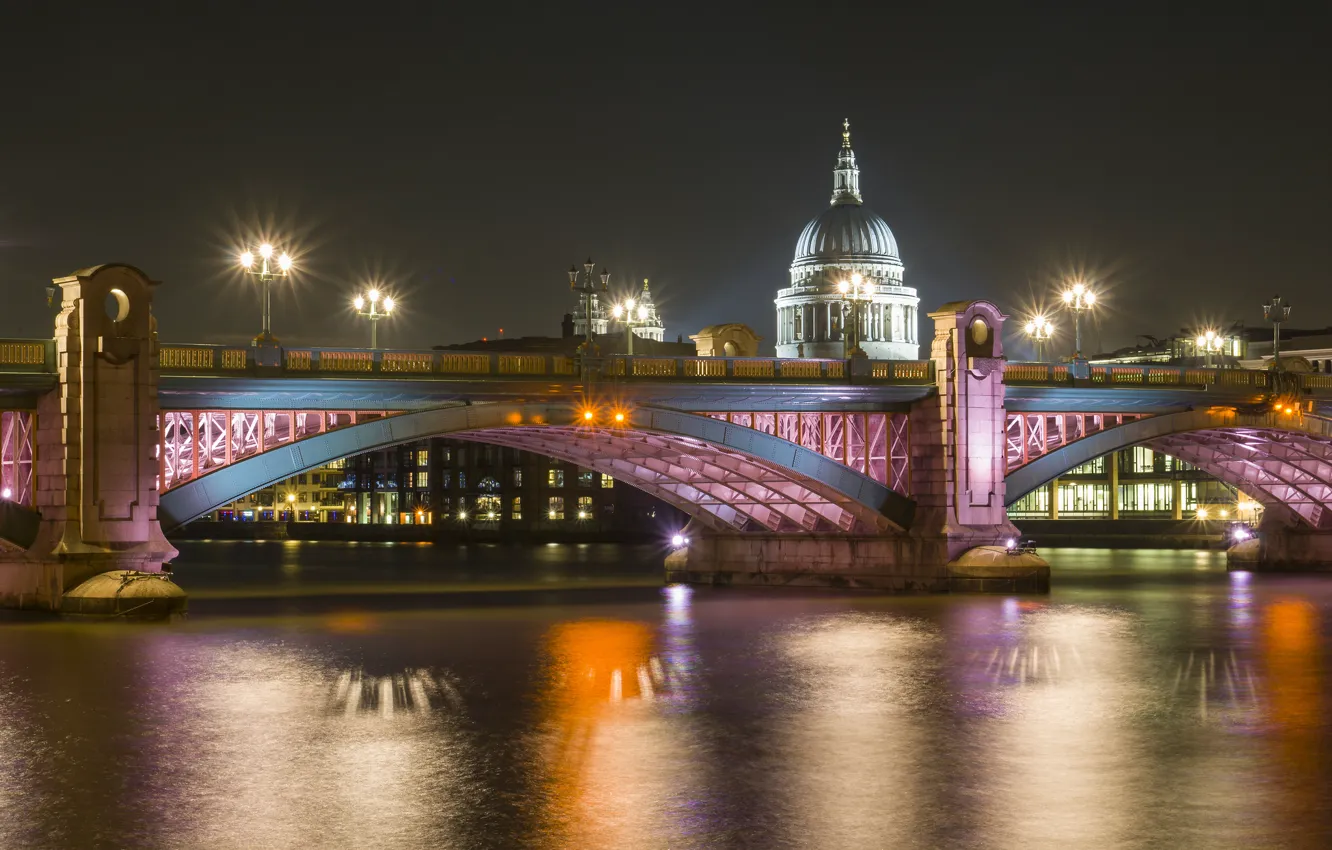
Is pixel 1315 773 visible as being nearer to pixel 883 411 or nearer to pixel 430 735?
pixel 430 735

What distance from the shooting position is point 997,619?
157ft

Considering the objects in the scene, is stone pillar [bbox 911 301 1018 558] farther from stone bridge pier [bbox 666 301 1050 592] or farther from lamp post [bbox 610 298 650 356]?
lamp post [bbox 610 298 650 356]

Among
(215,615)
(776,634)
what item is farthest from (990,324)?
(215,615)

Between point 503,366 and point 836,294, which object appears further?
point 836,294

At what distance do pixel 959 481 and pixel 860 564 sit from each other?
561 cm

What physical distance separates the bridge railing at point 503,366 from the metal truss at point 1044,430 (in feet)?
19.4

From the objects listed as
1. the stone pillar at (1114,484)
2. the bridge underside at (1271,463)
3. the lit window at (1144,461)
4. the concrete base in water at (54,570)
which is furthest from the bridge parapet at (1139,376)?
the stone pillar at (1114,484)

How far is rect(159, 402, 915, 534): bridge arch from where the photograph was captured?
4791 cm

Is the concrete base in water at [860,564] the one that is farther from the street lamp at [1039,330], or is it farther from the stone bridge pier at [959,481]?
the street lamp at [1039,330]

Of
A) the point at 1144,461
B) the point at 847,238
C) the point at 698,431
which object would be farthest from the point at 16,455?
the point at 847,238

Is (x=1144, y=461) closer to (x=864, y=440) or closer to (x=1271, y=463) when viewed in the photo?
(x=1271, y=463)

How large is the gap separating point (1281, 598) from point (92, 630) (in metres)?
38.1

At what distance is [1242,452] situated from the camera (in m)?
77.9

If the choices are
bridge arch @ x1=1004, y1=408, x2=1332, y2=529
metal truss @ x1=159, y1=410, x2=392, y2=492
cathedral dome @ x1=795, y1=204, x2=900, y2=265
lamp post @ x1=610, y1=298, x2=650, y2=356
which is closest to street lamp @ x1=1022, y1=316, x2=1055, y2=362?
bridge arch @ x1=1004, y1=408, x2=1332, y2=529
